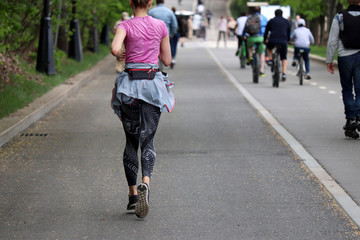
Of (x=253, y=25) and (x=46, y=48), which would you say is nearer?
(x=46, y=48)

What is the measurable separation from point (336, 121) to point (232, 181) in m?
5.13

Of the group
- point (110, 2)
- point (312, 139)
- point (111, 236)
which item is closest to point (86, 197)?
point (111, 236)

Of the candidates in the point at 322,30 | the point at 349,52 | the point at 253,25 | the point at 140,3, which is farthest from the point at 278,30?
the point at 322,30

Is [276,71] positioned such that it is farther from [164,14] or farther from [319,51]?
[319,51]

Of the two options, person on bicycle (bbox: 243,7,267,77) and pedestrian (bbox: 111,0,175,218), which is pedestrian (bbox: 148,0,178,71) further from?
pedestrian (bbox: 111,0,175,218)

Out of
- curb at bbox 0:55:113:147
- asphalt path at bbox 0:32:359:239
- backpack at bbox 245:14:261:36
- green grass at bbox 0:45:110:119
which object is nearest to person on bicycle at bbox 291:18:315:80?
backpack at bbox 245:14:261:36

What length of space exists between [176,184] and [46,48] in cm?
1203

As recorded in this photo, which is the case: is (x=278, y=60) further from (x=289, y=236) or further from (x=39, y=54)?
(x=289, y=236)

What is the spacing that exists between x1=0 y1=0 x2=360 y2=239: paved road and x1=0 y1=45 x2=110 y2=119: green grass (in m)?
0.70

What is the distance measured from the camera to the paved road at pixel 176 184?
6.05m

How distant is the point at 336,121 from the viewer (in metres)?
12.6

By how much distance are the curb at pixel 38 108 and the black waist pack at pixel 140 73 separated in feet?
A: 14.0

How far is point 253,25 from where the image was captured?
21.1 meters

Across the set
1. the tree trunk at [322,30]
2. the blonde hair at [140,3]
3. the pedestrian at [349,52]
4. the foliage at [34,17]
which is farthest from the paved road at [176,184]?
the tree trunk at [322,30]
